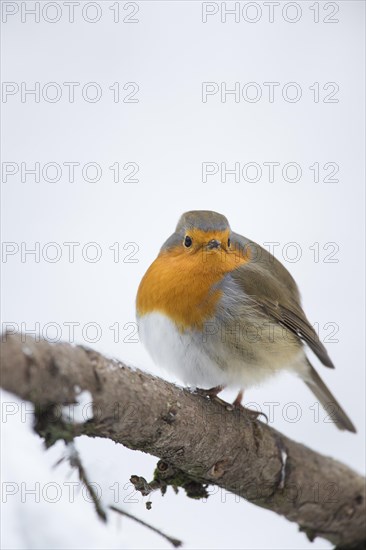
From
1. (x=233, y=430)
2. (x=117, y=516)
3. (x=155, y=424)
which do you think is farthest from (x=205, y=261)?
(x=117, y=516)

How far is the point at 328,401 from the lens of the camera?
3936 mm

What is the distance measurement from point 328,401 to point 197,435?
144cm

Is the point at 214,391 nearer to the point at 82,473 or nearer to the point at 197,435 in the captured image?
the point at 197,435

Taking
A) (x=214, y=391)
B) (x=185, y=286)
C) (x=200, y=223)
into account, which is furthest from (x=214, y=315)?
(x=200, y=223)

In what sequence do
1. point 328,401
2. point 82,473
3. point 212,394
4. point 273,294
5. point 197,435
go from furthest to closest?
point 328,401 → point 273,294 → point 212,394 → point 197,435 → point 82,473

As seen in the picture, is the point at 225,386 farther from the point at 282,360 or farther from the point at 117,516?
the point at 117,516

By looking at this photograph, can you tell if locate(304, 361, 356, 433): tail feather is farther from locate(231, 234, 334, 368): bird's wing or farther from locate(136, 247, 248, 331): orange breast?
locate(136, 247, 248, 331): orange breast

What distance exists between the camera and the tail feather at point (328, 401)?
384cm

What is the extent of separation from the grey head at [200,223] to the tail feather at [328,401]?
1009 mm

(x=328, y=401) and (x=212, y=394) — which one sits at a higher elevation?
(x=212, y=394)

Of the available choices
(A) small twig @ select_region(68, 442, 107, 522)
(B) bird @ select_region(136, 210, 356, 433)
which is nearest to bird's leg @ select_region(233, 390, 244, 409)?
(B) bird @ select_region(136, 210, 356, 433)

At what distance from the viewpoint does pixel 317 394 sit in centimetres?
400

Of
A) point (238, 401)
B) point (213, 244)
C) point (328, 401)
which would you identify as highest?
point (213, 244)

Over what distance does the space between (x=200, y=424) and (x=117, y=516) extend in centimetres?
52
